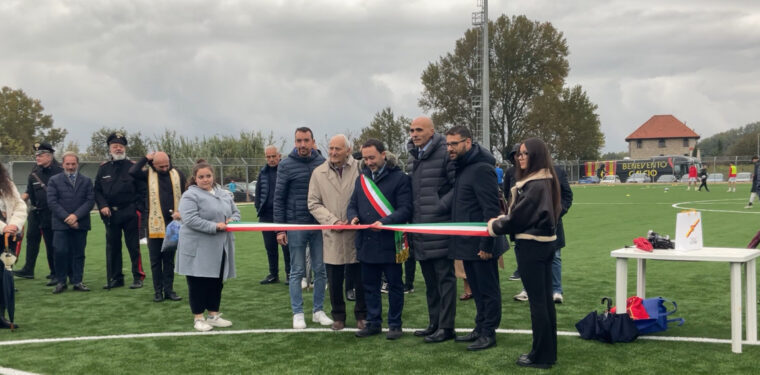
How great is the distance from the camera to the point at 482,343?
18.2ft

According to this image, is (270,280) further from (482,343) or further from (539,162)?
(539,162)

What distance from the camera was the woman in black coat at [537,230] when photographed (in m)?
4.71

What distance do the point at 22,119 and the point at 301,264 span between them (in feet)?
192

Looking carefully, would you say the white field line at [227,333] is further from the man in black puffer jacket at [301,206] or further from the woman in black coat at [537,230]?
the woman in black coat at [537,230]

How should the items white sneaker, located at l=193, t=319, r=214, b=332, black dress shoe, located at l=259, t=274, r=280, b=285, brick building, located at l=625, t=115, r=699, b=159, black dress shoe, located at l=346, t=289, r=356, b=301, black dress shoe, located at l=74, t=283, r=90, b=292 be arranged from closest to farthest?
white sneaker, located at l=193, t=319, r=214, b=332
black dress shoe, located at l=346, t=289, r=356, b=301
black dress shoe, located at l=74, t=283, r=90, b=292
black dress shoe, located at l=259, t=274, r=280, b=285
brick building, located at l=625, t=115, r=699, b=159

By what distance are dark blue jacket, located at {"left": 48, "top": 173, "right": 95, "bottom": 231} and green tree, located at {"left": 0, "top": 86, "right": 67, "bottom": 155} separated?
5054 centimetres

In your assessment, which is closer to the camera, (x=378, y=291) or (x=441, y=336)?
(x=441, y=336)

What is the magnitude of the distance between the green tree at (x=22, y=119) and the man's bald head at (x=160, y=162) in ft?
170

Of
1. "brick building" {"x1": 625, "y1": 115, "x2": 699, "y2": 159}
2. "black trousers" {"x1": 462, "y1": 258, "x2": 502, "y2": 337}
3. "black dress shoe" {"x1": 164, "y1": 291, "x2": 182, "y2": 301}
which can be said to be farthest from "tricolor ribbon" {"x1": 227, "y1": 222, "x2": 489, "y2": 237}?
"brick building" {"x1": 625, "y1": 115, "x2": 699, "y2": 159}

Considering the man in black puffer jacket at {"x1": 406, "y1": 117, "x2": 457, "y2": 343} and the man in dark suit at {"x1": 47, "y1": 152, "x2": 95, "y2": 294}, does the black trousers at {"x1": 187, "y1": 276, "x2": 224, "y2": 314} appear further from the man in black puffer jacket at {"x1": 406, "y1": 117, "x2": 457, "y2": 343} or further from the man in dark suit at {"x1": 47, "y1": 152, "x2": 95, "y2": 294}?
the man in dark suit at {"x1": 47, "y1": 152, "x2": 95, "y2": 294}

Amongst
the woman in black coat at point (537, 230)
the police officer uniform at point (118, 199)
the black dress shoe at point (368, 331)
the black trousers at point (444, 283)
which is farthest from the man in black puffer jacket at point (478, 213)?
the police officer uniform at point (118, 199)

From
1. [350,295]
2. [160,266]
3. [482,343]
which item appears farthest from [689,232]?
[160,266]

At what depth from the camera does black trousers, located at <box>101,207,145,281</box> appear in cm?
878

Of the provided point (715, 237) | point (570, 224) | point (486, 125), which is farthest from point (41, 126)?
point (715, 237)
